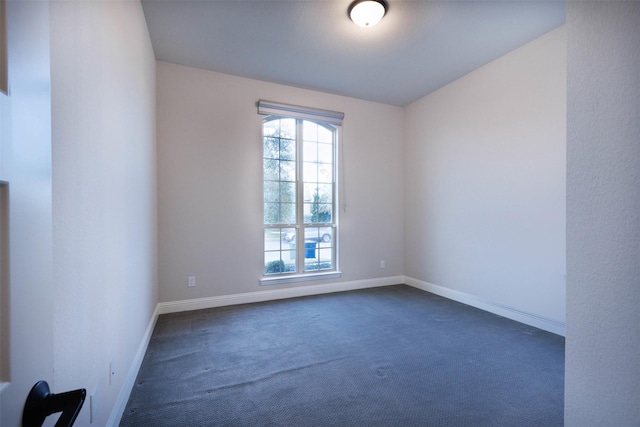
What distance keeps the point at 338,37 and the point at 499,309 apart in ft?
11.0

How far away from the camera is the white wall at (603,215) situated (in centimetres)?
92

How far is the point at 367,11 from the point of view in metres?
2.32

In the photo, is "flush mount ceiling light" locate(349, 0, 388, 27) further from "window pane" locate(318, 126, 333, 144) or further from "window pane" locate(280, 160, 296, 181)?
"window pane" locate(280, 160, 296, 181)

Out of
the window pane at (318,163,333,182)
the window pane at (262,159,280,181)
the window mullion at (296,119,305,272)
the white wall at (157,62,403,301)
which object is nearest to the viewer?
the white wall at (157,62,403,301)

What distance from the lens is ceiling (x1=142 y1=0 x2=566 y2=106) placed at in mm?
2367

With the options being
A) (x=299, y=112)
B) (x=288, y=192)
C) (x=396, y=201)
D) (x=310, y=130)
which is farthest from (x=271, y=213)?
(x=396, y=201)

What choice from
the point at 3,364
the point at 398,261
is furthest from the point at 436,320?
the point at 3,364

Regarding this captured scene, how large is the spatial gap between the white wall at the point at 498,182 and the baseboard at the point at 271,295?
2.22ft

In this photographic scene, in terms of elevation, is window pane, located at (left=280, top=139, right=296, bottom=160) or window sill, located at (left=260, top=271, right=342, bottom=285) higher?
window pane, located at (left=280, top=139, right=296, bottom=160)

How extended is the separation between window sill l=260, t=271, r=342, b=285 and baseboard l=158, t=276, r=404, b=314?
0.33ft

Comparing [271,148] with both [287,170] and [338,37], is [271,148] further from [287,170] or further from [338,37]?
[338,37]

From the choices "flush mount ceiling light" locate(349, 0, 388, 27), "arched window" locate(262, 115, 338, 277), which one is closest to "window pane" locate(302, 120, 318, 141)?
"arched window" locate(262, 115, 338, 277)

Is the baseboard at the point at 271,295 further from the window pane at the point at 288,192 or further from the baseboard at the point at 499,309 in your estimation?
the window pane at the point at 288,192

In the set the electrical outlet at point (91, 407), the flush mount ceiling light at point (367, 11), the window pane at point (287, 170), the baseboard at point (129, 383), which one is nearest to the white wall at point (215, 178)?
the window pane at point (287, 170)
